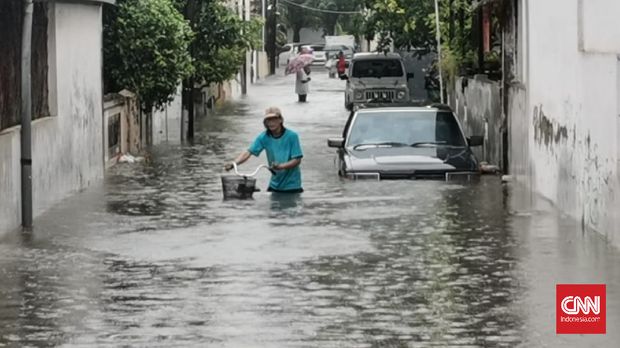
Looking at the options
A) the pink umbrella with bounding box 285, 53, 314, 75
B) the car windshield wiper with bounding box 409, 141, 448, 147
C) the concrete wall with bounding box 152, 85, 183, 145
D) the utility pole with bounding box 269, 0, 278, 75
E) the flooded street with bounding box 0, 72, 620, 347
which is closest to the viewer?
the flooded street with bounding box 0, 72, 620, 347

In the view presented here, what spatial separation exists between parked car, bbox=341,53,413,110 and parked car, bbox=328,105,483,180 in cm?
2382

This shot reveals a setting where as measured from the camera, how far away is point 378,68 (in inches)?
1938

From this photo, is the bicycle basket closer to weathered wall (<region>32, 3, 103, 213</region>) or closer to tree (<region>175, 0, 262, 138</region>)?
weathered wall (<region>32, 3, 103, 213</region>)

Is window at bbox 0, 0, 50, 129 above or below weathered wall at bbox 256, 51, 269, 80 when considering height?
below

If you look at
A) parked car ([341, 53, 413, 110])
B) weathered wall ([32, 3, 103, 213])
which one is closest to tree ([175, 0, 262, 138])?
parked car ([341, 53, 413, 110])

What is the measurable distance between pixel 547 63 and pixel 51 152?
6799mm

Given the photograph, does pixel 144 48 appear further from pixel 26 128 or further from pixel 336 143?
pixel 26 128

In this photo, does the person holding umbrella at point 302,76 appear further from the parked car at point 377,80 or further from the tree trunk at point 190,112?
the tree trunk at point 190,112

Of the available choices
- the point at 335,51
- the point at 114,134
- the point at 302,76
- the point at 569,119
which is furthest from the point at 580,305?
the point at 335,51

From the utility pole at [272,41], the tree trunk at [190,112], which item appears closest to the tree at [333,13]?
the utility pole at [272,41]

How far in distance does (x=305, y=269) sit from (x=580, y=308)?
315 cm

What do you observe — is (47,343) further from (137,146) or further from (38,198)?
(137,146)

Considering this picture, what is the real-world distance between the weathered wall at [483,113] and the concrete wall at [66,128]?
6766mm

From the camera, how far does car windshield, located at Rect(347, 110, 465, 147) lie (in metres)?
22.6
